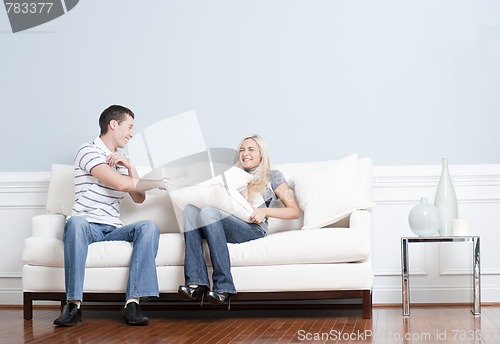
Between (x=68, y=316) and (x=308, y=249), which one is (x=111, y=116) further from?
(x=308, y=249)

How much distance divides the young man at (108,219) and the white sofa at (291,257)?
0.34 ft

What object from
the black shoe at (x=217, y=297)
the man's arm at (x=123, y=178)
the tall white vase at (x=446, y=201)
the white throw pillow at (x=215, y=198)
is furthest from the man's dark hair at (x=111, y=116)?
the tall white vase at (x=446, y=201)

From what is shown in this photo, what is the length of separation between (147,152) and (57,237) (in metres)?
0.70

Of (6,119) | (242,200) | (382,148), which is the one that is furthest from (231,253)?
(6,119)

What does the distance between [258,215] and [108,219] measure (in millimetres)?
792

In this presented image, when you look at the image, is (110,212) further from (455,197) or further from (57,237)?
(455,197)

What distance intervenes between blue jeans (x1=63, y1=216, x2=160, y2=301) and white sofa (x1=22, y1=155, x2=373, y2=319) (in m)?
0.09

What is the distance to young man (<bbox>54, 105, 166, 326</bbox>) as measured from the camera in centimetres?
365

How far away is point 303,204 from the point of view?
4078 mm

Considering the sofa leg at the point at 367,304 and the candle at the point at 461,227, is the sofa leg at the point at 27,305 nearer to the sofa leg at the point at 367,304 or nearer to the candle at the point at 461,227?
the sofa leg at the point at 367,304

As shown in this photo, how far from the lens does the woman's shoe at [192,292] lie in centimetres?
361

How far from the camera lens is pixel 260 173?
4.11 m

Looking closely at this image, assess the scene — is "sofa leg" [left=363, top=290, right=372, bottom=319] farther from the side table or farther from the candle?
the candle

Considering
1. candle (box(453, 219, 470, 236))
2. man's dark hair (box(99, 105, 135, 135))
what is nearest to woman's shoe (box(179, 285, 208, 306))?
man's dark hair (box(99, 105, 135, 135))
